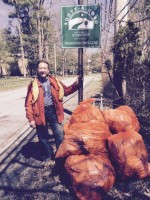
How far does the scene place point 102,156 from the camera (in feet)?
13.0

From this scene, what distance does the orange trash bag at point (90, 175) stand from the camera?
349 cm

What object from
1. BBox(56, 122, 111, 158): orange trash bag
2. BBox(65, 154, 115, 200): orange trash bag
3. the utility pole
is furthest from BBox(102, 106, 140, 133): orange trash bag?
the utility pole

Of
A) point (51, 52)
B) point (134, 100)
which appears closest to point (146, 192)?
point (134, 100)

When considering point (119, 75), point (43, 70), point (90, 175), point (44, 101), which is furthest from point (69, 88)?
point (119, 75)

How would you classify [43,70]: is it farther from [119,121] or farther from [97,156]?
[97,156]

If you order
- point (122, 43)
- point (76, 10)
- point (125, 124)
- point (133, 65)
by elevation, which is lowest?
point (125, 124)

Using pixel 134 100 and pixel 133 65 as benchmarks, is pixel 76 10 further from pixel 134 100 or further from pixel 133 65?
pixel 134 100

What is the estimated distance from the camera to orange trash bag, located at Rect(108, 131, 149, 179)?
12.6ft

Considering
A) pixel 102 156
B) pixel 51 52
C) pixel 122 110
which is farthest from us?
pixel 51 52

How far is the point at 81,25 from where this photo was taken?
5434 millimetres

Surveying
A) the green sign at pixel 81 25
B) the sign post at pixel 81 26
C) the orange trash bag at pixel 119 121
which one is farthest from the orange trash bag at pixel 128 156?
the green sign at pixel 81 25

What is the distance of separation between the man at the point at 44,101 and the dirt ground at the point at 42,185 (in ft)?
2.02

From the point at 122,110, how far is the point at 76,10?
218 centimetres

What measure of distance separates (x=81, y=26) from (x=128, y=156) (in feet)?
9.20
